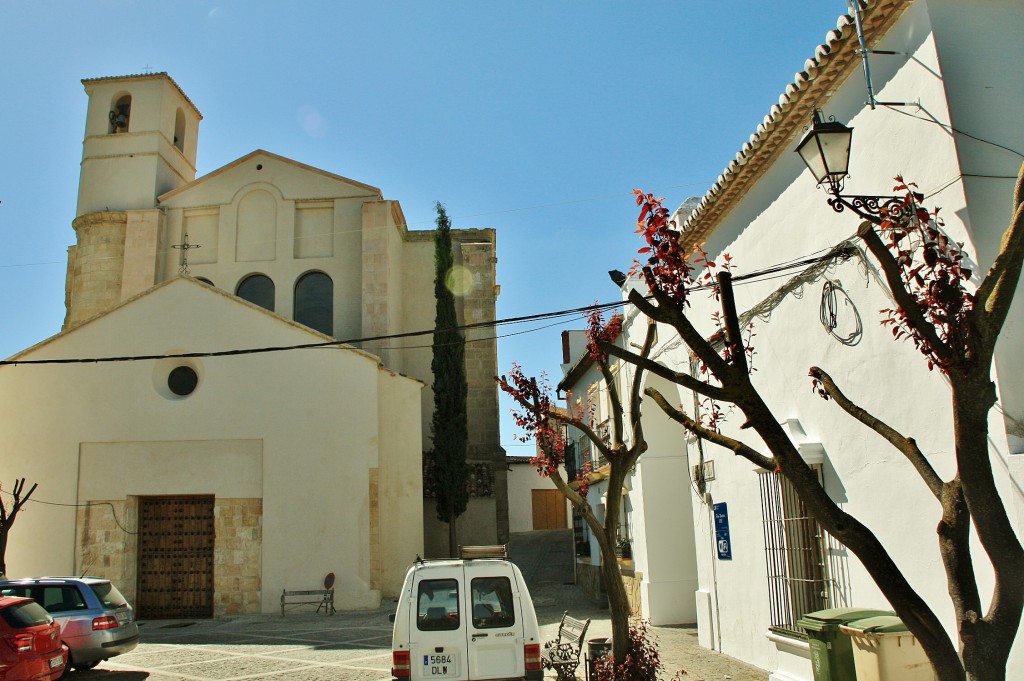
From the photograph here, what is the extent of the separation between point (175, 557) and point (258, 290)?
9733 millimetres

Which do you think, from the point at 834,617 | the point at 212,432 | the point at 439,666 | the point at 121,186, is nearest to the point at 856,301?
the point at 834,617

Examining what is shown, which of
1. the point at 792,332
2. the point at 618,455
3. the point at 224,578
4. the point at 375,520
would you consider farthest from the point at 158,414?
the point at 792,332

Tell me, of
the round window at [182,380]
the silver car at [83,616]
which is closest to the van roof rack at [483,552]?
the silver car at [83,616]

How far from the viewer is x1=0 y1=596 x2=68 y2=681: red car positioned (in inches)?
364

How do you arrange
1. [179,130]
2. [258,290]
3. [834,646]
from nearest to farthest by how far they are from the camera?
[834,646] → [258,290] → [179,130]

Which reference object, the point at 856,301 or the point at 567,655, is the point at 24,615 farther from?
the point at 856,301

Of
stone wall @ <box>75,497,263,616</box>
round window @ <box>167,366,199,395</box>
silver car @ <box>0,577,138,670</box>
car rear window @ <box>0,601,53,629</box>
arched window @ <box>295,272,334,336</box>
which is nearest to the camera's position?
car rear window @ <box>0,601,53,629</box>

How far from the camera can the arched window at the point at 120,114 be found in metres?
28.0

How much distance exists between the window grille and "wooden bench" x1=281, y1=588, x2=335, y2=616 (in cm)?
1153

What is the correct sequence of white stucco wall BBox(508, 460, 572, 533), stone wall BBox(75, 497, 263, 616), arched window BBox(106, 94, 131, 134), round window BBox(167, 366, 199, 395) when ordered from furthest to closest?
white stucco wall BBox(508, 460, 572, 533)
arched window BBox(106, 94, 131, 134)
round window BBox(167, 366, 199, 395)
stone wall BBox(75, 497, 263, 616)

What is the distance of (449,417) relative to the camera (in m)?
24.7

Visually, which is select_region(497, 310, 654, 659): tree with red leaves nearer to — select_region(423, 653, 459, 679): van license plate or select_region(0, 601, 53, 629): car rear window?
select_region(423, 653, 459, 679): van license plate

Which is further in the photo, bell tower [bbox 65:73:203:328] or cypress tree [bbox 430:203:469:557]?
bell tower [bbox 65:73:203:328]

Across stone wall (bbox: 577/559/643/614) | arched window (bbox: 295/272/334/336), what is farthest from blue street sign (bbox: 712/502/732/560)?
arched window (bbox: 295/272/334/336)
